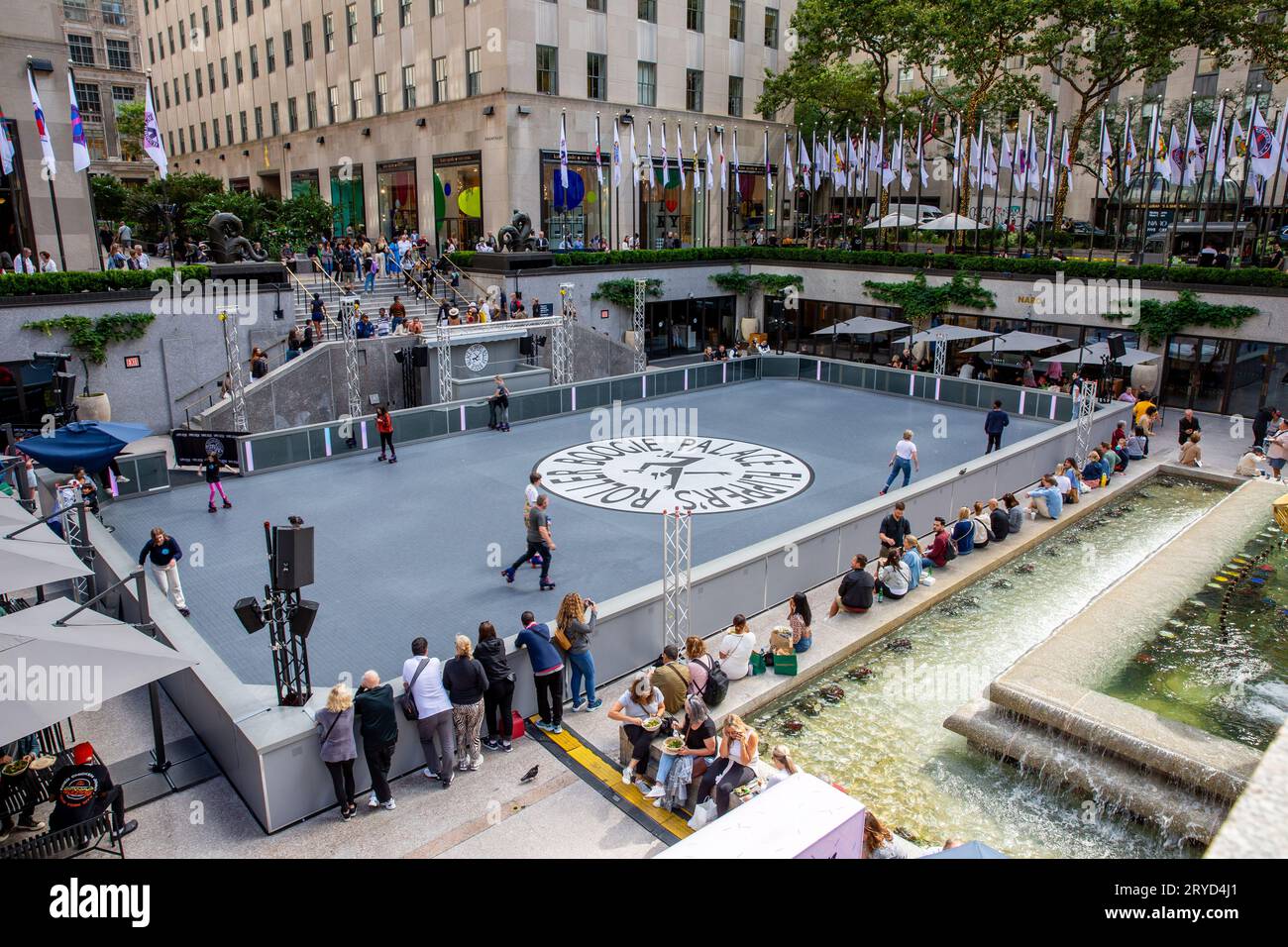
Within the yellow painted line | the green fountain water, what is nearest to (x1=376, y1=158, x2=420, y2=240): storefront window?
the green fountain water

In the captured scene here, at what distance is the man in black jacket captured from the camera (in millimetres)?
8906

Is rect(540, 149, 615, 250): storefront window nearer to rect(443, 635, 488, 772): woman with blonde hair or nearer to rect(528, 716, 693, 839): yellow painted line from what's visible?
rect(528, 716, 693, 839): yellow painted line

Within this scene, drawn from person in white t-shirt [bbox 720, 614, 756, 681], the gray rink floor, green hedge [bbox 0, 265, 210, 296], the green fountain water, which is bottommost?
the green fountain water

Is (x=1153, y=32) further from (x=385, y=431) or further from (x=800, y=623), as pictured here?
(x=800, y=623)

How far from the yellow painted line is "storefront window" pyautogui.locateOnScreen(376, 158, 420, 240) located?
1522 inches

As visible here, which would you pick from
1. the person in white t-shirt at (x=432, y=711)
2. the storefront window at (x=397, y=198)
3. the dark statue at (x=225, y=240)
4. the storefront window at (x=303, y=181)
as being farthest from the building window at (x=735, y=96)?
the person in white t-shirt at (x=432, y=711)

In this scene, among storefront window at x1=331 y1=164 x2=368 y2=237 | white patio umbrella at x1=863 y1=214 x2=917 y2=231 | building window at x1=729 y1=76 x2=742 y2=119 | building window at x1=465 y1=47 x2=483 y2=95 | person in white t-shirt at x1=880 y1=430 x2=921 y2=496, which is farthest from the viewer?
storefront window at x1=331 y1=164 x2=368 y2=237

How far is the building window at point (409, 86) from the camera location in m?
44.0

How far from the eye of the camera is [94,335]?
80.2ft

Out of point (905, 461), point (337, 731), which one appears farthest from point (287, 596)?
point (905, 461)

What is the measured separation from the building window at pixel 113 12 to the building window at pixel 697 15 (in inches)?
2008

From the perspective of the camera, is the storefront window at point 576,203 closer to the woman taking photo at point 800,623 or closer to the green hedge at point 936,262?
the green hedge at point 936,262

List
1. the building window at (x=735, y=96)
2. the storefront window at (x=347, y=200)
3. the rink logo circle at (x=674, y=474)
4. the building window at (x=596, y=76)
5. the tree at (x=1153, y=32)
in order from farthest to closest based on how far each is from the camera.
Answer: the storefront window at (x=347, y=200), the building window at (x=735, y=96), the building window at (x=596, y=76), the tree at (x=1153, y=32), the rink logo circle at (x=674, y=474)

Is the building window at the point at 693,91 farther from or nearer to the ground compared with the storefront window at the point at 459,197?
farther from the ground
